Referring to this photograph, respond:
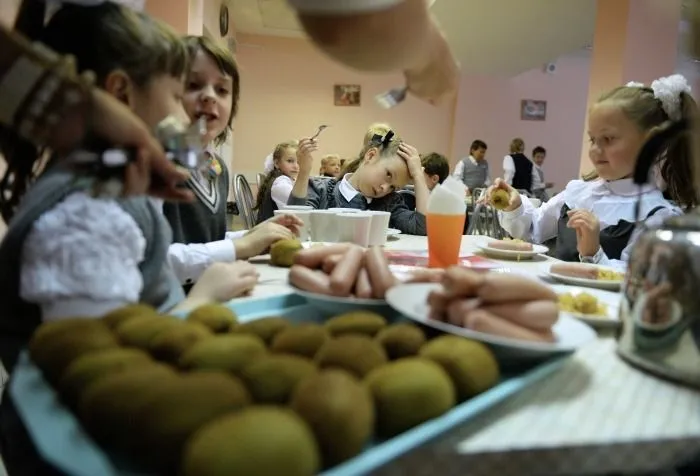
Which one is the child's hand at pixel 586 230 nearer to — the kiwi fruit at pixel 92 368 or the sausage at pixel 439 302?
the sausage at pixel 439 302

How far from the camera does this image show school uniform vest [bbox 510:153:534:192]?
6.31 meters

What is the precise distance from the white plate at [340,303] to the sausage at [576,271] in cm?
46

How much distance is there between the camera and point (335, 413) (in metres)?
0.29

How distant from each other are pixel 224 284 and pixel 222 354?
324mm

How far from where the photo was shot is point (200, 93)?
47.1 inches

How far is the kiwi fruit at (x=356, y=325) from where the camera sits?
1.48ft

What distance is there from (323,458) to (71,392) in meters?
0.17

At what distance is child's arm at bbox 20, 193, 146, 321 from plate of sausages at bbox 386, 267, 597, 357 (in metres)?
0.26

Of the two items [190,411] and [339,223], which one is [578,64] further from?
[190,411]

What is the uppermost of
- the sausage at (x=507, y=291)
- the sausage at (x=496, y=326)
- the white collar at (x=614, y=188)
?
the white collar at (x=614, y=188)

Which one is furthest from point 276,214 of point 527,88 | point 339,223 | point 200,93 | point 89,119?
point 527,88

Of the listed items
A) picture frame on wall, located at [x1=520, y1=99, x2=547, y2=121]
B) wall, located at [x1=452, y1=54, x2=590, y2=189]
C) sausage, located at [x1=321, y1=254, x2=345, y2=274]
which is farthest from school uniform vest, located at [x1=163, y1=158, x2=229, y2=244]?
picture frame on wall, located at [x1=520, y1=99, x2=547, y2=121]

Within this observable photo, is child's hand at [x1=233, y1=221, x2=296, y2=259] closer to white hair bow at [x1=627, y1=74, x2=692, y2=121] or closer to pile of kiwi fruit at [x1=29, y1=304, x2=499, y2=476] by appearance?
pile of kiwi fruit at [x1=29, y1=304, x2=499, y2=476]

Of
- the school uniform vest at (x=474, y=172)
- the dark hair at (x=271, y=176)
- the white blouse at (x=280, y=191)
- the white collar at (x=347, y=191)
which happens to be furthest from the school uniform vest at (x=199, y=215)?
the school uniform vest at (x=474, y=172)
